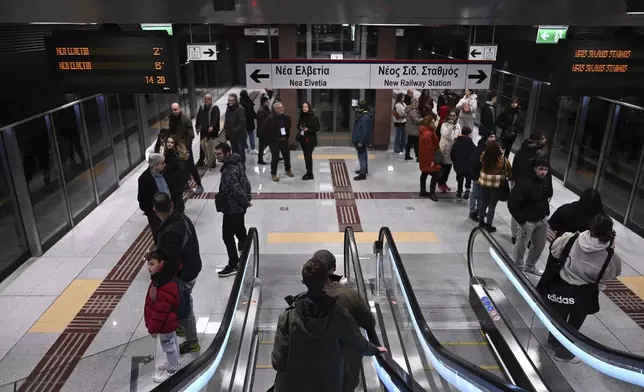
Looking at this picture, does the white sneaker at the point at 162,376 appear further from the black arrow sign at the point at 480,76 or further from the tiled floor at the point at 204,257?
the black arrow sign at the point at 480,76

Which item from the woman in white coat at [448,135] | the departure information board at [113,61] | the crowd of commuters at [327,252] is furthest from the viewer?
the woman in white coat at [448,135]

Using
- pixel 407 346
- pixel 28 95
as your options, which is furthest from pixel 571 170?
pixel 28 95

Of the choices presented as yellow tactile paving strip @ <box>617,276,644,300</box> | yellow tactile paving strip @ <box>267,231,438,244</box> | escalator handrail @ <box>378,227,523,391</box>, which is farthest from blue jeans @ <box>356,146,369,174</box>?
escalator handrail @ <box>378,227,523,391</box>

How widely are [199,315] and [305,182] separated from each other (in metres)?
4.85

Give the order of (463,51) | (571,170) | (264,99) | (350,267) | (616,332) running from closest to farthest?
(616,332) → (350,267) → (571,170) → (264,99) → (463,51)

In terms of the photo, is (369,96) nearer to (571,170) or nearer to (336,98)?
(336,98)

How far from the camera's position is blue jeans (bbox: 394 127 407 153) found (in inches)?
456

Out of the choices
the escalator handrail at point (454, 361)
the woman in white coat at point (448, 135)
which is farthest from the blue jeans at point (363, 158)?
the escalator handrail at point (454, 361)

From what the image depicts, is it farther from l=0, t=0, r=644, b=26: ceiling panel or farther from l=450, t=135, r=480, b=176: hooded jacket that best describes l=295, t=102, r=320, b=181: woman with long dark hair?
l=0, t=0, r=644, b=26: ceiling panel

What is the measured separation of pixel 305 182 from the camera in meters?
9.64

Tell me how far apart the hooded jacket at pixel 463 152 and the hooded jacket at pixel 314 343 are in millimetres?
5738

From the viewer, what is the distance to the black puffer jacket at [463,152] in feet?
25.3

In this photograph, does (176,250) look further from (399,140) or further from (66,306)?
(399,140)

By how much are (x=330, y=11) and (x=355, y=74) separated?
223cm
